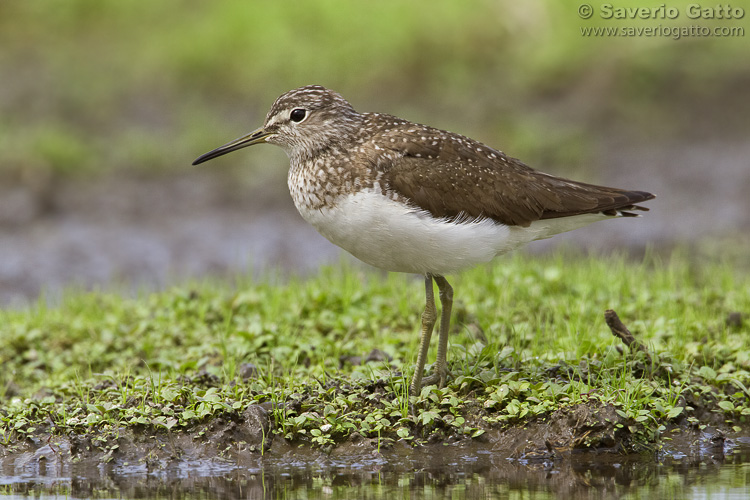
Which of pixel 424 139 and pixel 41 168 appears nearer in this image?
pixel 424 139

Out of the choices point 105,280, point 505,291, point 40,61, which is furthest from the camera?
point 40,61

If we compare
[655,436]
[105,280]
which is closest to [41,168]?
[105,280]

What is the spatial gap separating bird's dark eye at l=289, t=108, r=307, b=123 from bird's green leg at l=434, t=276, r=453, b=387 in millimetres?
1443

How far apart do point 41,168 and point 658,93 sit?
9.17 m

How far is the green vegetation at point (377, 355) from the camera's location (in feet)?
20.0

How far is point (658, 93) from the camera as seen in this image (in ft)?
47.1

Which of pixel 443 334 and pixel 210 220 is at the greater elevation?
pixel 210 220

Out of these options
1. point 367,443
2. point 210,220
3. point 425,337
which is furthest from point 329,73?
point 367,443

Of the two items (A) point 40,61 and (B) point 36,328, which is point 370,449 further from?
(A) point 40,61

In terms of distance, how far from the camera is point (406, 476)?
5590 mm

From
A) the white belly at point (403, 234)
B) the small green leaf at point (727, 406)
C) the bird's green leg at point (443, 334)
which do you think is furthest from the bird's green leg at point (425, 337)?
the small green leaf at point (727, 406)

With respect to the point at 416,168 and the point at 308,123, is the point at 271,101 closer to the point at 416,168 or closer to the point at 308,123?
the point at 308,123

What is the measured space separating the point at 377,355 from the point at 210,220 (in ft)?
19.6

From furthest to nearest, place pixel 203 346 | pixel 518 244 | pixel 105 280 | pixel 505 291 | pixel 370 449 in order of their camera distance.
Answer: pixel 105 280, pixel 505 291, pixel 203 346, pixel 518 244, pixel 370 449
